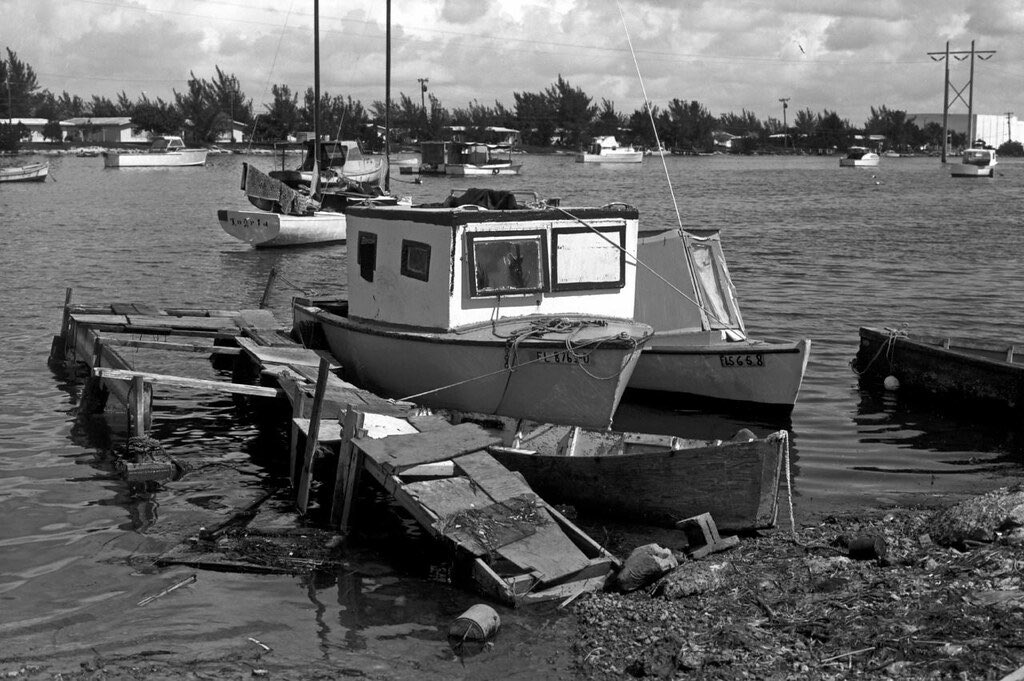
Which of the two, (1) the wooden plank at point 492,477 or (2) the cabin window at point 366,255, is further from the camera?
(2) the cabin window at point 366,255

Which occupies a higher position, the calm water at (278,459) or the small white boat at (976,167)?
the small white boat at (976,167)

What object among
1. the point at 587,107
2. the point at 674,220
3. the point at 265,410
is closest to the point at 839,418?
the point at 265,410

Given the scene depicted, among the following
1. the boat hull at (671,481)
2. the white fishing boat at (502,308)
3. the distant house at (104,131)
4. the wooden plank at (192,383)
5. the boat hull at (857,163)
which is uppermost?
the distant house at (104,131)

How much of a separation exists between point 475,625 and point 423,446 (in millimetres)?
2980

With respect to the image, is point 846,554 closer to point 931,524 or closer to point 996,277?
point 931,524

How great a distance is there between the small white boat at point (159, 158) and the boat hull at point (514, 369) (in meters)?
106

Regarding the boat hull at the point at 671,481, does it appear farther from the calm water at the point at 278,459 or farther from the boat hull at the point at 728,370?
the boat hull at the point at 728,370

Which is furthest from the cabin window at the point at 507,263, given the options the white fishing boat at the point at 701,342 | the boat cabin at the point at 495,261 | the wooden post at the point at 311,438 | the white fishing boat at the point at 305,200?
the white fishing boat at the point at 305,200

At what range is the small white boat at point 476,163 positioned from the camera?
104m

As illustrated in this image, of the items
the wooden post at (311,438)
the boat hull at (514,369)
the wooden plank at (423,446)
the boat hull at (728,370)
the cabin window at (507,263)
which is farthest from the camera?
the boat hull at (728,370)

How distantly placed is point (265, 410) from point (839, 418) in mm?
8871

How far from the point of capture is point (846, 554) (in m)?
10.5

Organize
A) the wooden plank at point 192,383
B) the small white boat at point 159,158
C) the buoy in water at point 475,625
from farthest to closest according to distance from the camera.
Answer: the small white boat at point 159,158
the wooden plank at point 192,383
the buoy in water at point 475,625

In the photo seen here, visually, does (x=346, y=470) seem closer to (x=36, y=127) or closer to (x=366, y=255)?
(x=366, y=255)
